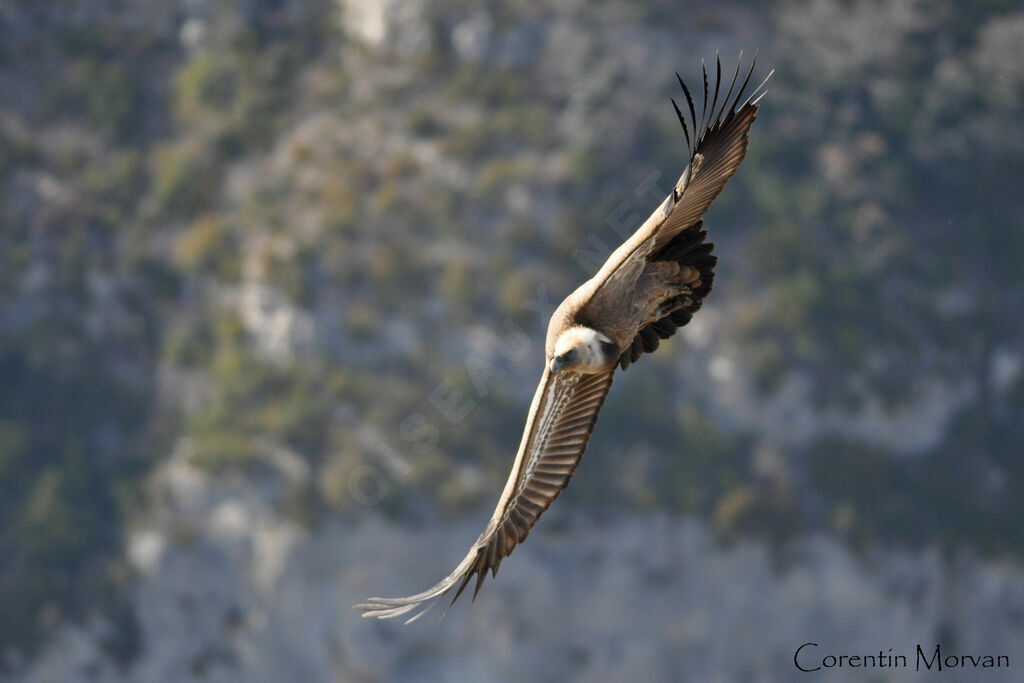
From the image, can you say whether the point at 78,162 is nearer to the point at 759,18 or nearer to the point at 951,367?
the point at 759,18

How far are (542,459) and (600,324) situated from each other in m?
0.88

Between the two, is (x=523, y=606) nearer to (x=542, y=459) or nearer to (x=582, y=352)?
(x=542, y=459)

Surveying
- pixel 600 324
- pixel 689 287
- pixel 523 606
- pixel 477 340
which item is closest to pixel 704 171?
pixel 689 287

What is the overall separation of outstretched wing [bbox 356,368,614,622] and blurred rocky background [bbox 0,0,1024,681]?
22.8 meters

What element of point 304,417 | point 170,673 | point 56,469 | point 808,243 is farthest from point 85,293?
point 808,243

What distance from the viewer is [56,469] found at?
34.7 metres

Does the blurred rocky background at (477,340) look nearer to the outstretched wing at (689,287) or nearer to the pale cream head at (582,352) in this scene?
the outstretched wing at (689,287)

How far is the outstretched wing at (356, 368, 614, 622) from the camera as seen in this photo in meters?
8.06

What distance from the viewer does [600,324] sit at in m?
8.15

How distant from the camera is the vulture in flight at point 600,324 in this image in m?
7.72

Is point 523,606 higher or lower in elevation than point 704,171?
Answer: higher

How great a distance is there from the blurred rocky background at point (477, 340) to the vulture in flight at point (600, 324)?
22.8 metres

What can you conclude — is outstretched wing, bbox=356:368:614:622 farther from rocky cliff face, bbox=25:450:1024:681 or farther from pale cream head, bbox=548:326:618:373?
rocky cliff face, bbox=25:450:1024:681

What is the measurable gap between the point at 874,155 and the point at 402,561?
18.0m
